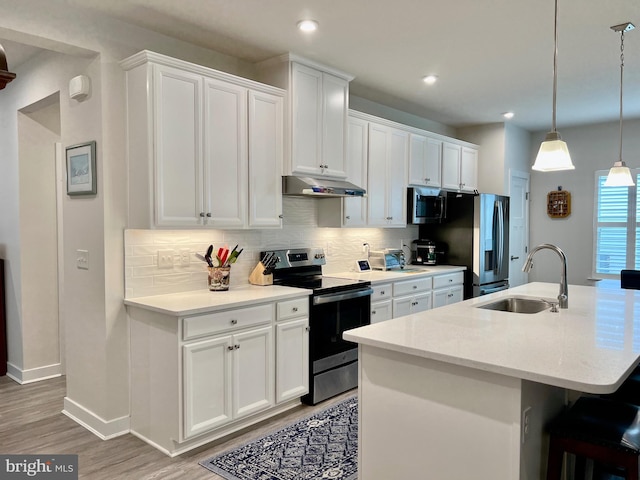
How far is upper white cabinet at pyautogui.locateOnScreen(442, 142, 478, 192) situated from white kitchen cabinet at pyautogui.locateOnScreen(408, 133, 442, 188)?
0.13 metres

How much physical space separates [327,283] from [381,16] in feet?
6.53

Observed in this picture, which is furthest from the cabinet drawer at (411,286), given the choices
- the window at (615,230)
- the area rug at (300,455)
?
the window at (615,230)

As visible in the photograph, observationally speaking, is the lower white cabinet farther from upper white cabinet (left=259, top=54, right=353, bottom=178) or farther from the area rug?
upper white cabinet (left=259, top=54, right=353, bottom=178)

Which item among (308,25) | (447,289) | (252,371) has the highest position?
(308,25)

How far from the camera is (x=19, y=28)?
2.62 m

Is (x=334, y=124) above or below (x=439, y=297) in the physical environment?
above

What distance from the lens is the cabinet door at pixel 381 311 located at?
4.02 m

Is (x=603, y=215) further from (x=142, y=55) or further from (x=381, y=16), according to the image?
(x=142, y=55)

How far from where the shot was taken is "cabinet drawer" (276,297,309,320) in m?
3.24

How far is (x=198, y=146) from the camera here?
9.99ft

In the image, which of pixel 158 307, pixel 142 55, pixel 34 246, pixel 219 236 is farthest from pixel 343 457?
pixel 34 246

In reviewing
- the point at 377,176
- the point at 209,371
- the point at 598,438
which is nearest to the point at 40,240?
the point at 209,371

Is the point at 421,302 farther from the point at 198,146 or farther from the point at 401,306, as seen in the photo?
the point at 198,146

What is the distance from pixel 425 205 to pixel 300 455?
3.13 meters
